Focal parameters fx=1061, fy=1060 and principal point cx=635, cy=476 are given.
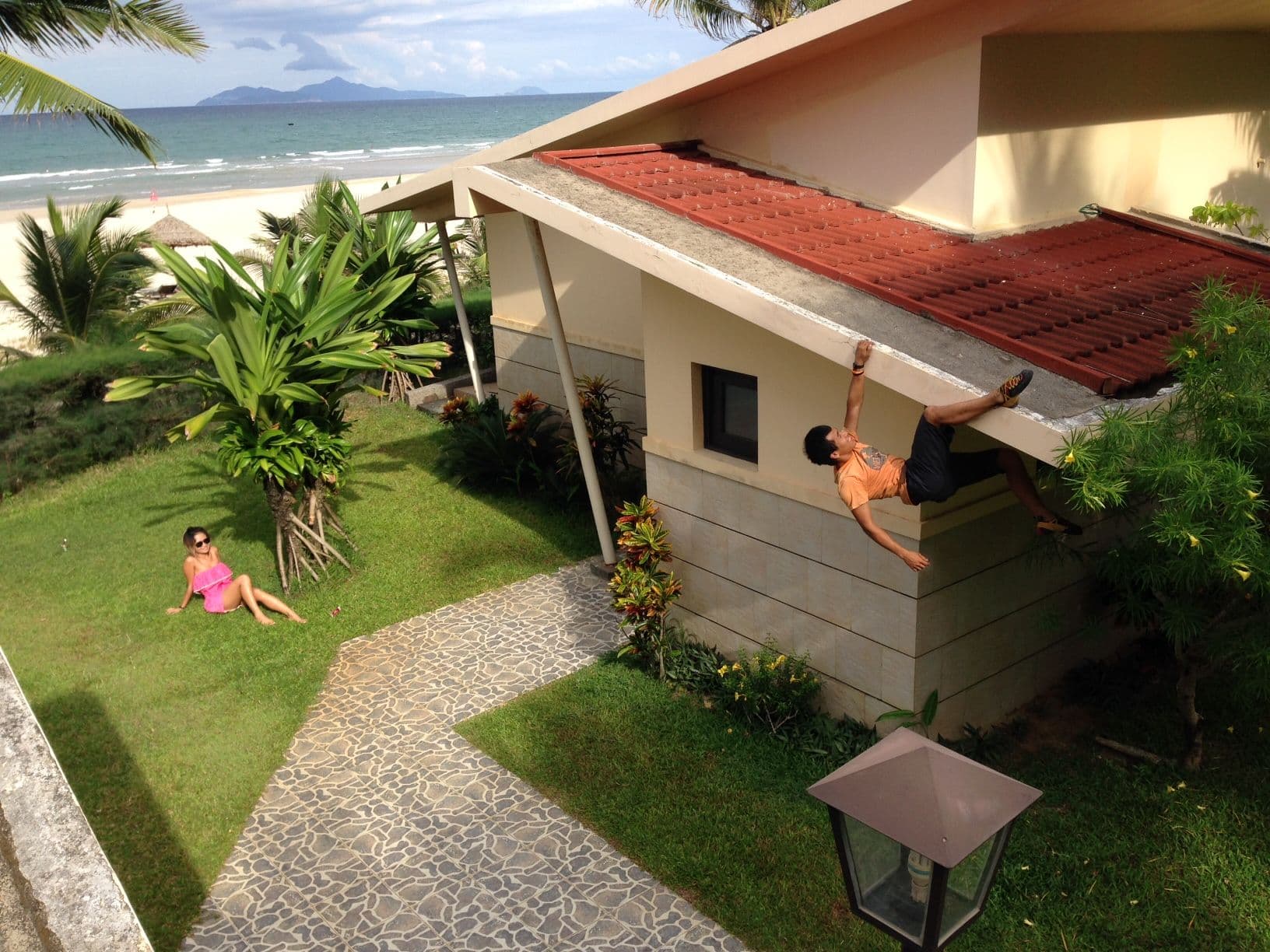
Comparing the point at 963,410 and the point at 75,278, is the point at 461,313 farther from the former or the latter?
the point at 963,410

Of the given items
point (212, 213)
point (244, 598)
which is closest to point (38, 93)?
point (244, 598)

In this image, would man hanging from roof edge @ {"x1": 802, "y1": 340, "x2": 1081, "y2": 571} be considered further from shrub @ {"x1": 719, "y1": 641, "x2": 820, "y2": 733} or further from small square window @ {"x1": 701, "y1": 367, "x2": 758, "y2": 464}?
shrub @ {"x1": 719, "y1": 641, "x2": 820, "y2": 733}

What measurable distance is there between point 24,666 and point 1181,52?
1200cm

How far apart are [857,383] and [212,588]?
25.4 feet

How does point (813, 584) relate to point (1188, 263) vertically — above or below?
below

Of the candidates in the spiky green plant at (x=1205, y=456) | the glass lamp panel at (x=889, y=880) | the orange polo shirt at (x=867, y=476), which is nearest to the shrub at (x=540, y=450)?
the orange polo shirt at (x=867, y=476)

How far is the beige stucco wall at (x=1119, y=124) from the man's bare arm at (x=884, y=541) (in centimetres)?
327

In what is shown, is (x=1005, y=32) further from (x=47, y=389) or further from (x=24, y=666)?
(x=47, y=389)

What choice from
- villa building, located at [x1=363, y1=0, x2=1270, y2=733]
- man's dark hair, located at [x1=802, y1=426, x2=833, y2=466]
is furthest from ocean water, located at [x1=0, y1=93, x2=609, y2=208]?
man's dark hair, located at [x1=802, y1=426, x2=833, y2=466]

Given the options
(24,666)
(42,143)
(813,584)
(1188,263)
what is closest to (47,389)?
(24,666)

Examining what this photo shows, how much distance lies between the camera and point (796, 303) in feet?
20.7

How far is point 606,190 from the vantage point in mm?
8305

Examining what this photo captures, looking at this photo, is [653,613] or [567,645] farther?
[567,645]

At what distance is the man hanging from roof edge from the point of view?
5.67 metres
